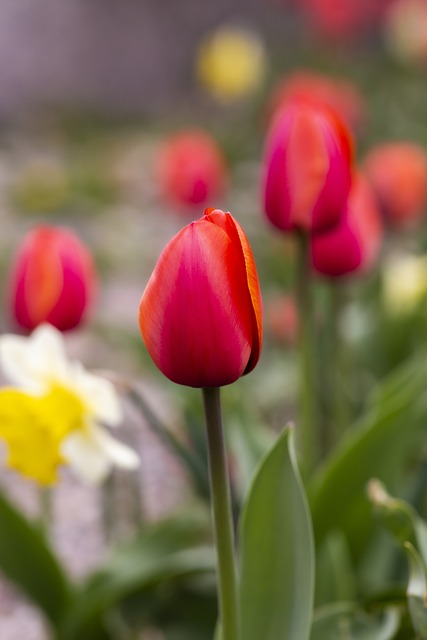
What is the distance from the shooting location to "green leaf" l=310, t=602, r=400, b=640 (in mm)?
688

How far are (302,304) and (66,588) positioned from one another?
1.13ft

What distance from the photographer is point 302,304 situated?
0.77m

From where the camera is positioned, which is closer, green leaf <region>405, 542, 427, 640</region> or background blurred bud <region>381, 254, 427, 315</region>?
green leaf <region>405, 542, 427, 640</region>

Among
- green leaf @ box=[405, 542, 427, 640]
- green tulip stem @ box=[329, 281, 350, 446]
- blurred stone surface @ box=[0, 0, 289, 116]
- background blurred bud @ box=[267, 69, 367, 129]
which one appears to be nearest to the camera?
green leaf @ box=[405, 542, 427, 640]

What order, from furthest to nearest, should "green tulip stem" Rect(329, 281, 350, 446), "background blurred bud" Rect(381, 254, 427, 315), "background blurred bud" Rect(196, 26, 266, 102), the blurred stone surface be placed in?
the blurred stone surface
"background blurred bud" Rect(196, 26, 266, 102)
"background blurred bud" Rect(381, 254, 427, 315)
"green tulip stem" Rect(329, 281, 350, 446)

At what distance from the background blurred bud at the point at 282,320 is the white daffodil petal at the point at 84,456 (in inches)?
27.3

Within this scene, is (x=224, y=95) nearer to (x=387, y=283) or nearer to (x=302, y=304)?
(x=387, y=283)

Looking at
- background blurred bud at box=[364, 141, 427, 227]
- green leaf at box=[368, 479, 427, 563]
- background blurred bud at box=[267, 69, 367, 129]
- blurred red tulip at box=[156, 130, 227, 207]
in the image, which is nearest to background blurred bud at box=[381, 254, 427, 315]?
background blurred bud at box=[364, 141, 427, 227]

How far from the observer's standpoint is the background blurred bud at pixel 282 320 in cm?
143

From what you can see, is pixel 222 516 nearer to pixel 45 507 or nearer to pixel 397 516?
pixel 397 516

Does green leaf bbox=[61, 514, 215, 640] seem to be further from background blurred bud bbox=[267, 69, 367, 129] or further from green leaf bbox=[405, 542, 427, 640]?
background blurred bud bbox=[267, 69, 367, 129]

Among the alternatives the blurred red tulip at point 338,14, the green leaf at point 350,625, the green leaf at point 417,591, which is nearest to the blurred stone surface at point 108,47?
the blurred red tulip at point 338,14

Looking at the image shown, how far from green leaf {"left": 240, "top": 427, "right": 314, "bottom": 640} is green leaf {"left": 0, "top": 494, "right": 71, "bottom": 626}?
259 mm

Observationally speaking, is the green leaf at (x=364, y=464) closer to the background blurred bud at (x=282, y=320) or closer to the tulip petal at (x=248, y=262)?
the tulip petal at (x=248, y=262)
